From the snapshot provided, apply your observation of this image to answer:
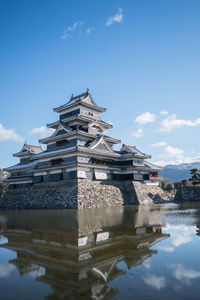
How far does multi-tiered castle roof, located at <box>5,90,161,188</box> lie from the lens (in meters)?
27.2

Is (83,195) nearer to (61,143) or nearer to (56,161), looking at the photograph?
(56,161)

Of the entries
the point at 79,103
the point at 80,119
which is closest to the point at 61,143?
the point at 80,119

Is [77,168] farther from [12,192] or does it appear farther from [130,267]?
[130,267]

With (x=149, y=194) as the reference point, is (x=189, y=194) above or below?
below

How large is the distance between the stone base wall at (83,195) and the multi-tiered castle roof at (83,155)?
98 centimetres

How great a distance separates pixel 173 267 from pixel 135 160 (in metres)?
27.3

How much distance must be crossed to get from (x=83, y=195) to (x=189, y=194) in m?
17.5

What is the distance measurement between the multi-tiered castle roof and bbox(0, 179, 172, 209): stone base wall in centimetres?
98

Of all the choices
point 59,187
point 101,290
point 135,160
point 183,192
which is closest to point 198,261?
point 101,290

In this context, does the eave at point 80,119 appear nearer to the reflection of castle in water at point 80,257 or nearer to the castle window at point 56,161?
the castle window at point 56,161

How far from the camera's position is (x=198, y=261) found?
18.0 feet

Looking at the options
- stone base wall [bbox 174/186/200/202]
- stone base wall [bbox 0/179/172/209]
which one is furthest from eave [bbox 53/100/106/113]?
stone base wall [bbox 174/186/200/202]

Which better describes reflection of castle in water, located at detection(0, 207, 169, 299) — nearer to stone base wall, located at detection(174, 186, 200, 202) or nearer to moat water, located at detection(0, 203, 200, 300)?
moat water, located at detection(0, 203, 200, 300)

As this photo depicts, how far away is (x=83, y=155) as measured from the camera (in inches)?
1077
